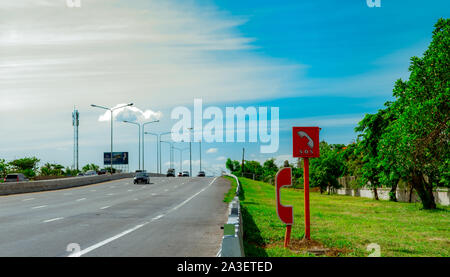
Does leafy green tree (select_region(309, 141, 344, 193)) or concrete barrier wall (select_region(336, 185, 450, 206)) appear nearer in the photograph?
concrete barrier wall (select_region(336, 185, 450, 206))

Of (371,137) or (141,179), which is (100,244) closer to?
(371,137)

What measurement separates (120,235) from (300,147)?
17.8ft

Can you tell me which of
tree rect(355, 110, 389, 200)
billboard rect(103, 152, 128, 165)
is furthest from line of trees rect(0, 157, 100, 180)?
tree rect(355, 110, 389, 200)

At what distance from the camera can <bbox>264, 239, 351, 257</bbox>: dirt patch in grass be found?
11.2 meters

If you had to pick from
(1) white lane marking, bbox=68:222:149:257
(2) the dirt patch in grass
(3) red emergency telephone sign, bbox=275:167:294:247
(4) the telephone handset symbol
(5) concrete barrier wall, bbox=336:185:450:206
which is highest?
(4) the telephone handset symbol

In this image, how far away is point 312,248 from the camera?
11.7 meters

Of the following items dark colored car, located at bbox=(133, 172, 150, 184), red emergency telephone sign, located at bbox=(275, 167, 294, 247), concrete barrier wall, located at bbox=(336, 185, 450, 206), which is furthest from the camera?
dark colored car, located at bbox=(133, 172, 150, 184)

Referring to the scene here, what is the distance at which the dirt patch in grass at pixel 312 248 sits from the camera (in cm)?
1116

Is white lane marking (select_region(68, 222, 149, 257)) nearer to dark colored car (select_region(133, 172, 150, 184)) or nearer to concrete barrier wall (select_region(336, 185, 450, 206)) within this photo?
concrete barrier wall (select_region(336, 185, 450, 206))

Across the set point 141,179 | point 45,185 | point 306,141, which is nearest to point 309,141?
point 306,141

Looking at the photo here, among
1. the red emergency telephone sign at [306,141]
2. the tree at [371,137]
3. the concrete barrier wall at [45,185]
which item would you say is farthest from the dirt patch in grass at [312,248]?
the concrete barrier wall at [45,185]

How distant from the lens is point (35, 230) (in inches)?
583
